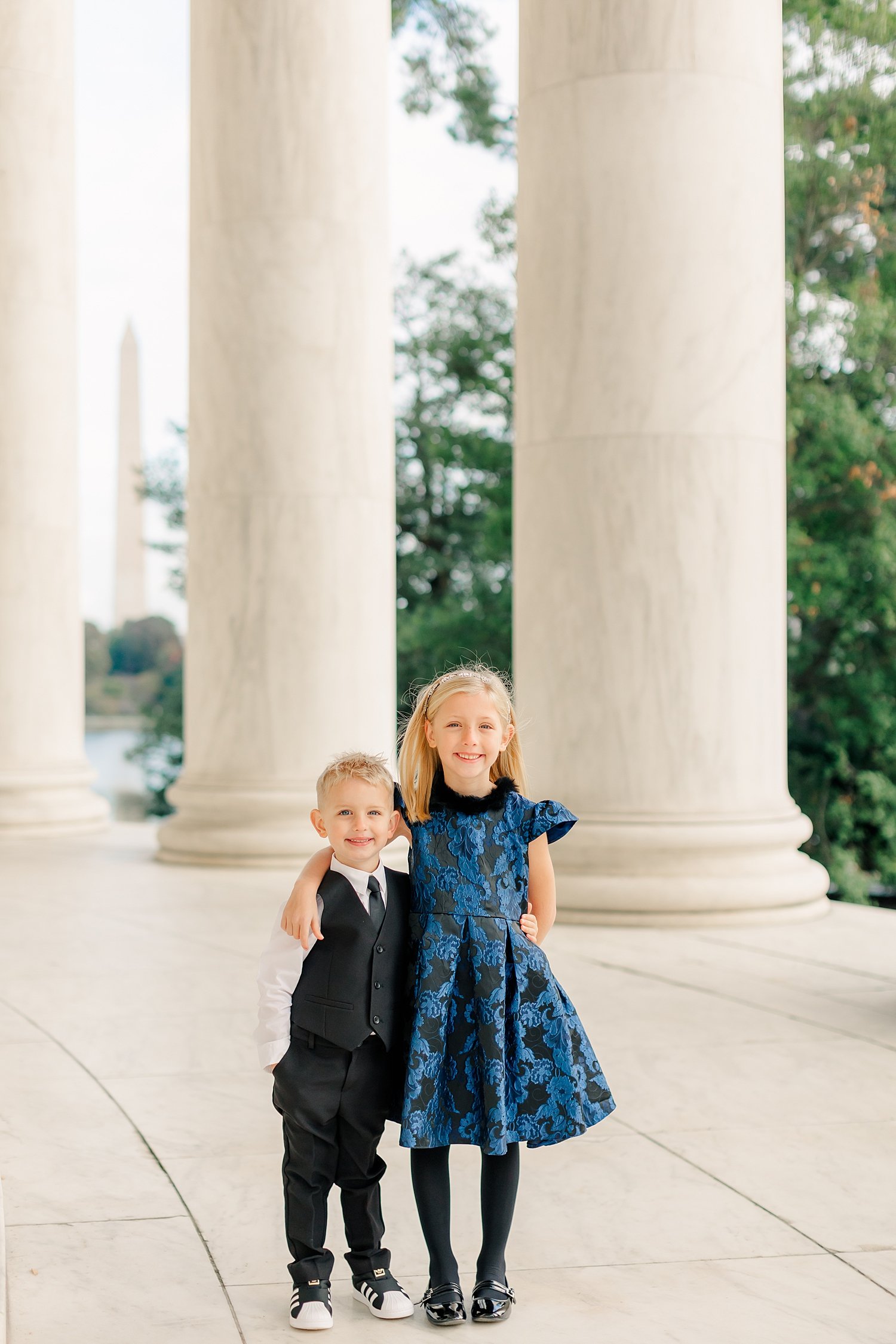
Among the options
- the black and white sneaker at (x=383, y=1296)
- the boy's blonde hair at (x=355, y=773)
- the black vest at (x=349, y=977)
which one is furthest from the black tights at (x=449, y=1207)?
the boy's blonde hair at (x=355, y=773)

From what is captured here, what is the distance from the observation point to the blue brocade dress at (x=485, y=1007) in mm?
42969

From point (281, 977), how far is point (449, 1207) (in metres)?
7.94

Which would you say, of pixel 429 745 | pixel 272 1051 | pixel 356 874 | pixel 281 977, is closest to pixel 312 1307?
pixel 272 1051

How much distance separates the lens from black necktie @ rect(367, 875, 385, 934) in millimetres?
43625

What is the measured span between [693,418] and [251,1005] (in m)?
49.0

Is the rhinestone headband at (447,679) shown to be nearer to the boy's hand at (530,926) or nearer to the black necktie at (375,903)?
the black necktie at (375,903)

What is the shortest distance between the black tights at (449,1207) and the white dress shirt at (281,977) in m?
4.75

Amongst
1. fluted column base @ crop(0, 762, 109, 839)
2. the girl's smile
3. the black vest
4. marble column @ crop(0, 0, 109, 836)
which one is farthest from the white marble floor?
marble column @ crop(0, 0, 109, 836)

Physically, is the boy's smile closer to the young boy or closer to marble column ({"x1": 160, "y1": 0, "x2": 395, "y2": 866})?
the young boy

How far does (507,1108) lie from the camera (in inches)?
1705

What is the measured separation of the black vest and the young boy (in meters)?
0.03

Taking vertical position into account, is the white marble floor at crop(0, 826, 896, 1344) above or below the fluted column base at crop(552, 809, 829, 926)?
below

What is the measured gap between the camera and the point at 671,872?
10512 centimetres

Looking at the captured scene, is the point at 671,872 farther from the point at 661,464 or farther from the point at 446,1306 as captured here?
the point at 446,1306
